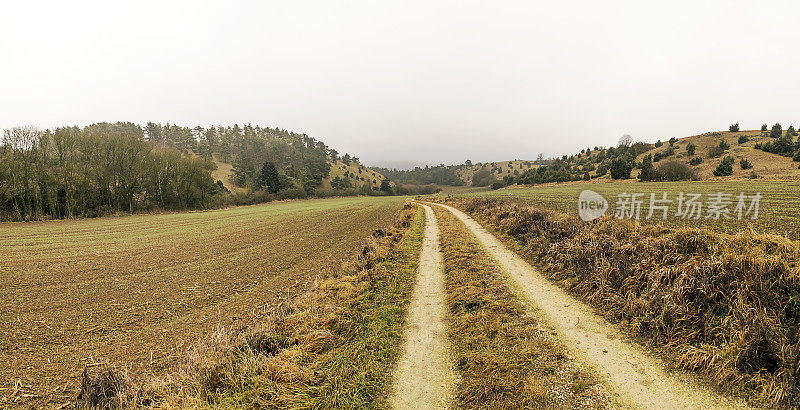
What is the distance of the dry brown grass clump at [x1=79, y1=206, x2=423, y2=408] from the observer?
3.93 metres

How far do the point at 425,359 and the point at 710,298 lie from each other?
6.03 metres

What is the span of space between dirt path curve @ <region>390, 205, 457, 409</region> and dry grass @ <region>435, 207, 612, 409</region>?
0.23 meters

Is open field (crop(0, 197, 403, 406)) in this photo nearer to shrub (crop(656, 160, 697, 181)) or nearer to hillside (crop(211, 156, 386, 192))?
shrub (crop(656, 160, 697, 181))

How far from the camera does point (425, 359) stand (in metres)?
4.87

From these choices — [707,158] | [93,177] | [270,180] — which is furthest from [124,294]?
[707,158]

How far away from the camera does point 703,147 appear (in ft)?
220

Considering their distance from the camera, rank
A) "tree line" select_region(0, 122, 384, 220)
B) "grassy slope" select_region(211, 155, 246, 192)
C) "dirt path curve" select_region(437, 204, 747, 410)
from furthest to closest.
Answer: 1. "grassy slope" select_region(211, 155, 246, 192)
2. "tree line" select_region(0, 122, 384, 220)
3. "dirt path curve" select_region(437, 204, 747, 410)

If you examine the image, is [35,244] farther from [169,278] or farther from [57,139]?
[57,139]

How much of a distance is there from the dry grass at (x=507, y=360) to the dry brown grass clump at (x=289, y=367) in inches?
56.4

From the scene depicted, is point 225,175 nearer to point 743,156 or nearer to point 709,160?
point 709,160

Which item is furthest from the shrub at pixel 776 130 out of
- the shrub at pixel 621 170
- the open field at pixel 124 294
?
the open field at pixel 124 294

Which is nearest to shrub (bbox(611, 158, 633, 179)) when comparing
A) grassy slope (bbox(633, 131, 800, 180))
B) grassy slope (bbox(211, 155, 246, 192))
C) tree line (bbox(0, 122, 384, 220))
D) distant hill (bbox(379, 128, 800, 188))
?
distant hill (bbox(379, 128, 800, 188))

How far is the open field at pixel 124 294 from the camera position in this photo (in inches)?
232

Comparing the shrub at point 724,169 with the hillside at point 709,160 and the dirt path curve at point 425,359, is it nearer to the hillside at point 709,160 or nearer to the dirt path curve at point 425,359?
the hillside at point 709,160
